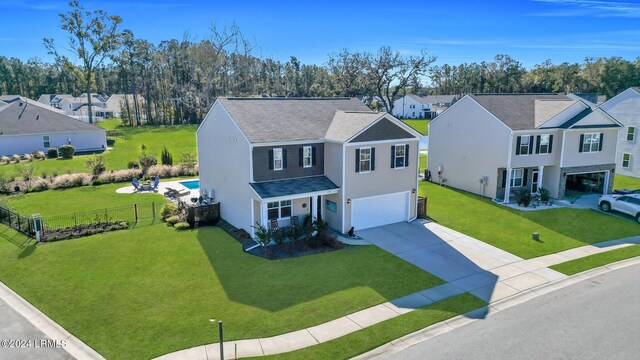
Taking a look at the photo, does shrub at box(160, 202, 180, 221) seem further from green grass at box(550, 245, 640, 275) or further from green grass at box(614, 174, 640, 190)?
green grass at box(614, 174, 640, 190)

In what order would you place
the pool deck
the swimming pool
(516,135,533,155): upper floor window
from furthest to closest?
1. the swimming pool
2. the pool deck
3. (516,135,533,155): upper floor window

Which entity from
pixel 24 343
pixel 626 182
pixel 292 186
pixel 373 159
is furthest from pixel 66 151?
pixel 626 182

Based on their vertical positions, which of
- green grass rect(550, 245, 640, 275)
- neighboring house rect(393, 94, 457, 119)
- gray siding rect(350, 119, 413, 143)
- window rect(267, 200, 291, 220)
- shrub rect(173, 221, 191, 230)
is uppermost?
neighboring house rect(393, 94, 457, 119)

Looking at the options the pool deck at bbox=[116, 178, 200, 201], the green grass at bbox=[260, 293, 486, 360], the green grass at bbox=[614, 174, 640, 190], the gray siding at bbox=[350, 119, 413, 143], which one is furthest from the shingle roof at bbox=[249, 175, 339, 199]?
the green grass at bbox=[614, 174, 640, 190]

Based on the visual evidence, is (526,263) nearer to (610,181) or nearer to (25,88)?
(610,181)

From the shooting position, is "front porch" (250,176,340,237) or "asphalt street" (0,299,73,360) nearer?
"asphalt street" (0,299,73,360)

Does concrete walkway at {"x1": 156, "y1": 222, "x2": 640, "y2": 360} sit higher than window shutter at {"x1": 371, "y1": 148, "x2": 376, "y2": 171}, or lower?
lower
